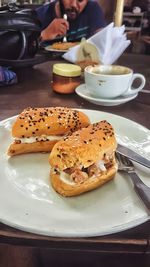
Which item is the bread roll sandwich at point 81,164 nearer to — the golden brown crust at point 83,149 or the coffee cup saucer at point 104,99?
the golden brown crust at point 83,149

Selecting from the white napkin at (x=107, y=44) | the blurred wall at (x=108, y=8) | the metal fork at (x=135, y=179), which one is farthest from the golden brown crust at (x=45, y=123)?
the blurred wall at (x=108, y=8)

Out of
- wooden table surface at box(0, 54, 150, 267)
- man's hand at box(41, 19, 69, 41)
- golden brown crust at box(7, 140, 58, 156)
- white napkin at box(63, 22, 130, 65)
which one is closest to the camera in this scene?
wooden table surface at box(0, 54, 150, 267)

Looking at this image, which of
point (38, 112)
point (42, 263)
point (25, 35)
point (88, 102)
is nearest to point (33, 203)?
point (38, 112)

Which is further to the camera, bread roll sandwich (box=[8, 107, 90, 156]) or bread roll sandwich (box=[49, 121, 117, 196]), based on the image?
bread roll sandwich (box=[8, 107, 90, 156])

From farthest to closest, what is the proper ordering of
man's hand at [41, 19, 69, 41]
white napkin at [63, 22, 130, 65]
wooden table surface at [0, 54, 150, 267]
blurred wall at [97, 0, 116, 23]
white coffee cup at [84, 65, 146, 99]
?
blurred wall at [97, 0, 116, 23] → man's hand at [41, 19, 69, 41] → white napkin at [63, 22, 130, 65] → white coffee cup at [84, 65, 146, 99] → wooden table surface at [0, 54, 150, 267]

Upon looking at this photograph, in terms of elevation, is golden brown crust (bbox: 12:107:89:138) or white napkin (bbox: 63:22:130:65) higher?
white napkin (bbox: 63:22:130:65)

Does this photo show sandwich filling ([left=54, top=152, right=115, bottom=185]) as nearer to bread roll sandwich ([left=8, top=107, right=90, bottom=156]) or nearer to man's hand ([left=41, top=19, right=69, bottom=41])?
bread roll sandwich ([left=8, top=107, right=90, bottom=156])

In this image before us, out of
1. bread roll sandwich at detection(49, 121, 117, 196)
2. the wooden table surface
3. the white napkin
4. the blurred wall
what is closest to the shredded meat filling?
bread roll sandwich at detection(49, 121, 117, 196)

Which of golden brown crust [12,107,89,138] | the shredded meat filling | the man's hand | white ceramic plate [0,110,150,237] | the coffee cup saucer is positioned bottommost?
white ceramic plate [0,110,150,237]
